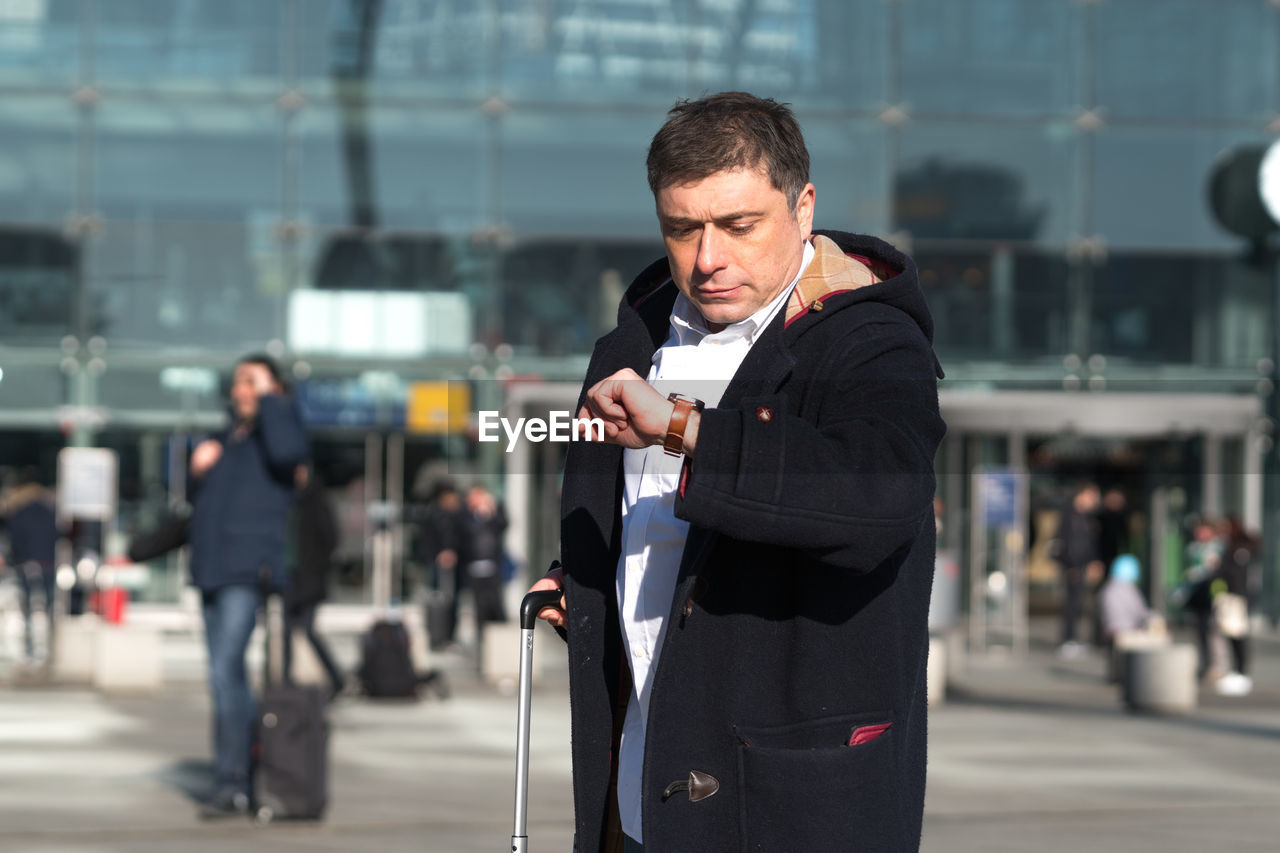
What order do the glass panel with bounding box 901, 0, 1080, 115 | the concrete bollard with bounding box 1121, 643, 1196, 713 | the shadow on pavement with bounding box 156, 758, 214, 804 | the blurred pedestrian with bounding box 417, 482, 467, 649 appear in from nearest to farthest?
1. the shadow on pavement with bounding box 156, 758, 214, 804
2. the concrete bollard with bounding box 1121, 643, 1196, 713
3. the blurred pedestrian with bounding box 417, 482, 467, 649
4. the glass panel with bounding box 901, 0, 1080, 115

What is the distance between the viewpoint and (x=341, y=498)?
861 inches

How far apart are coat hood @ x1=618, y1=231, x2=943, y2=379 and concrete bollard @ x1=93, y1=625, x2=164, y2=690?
1245cm

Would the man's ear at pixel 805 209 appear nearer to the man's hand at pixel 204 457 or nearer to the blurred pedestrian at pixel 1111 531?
the man's hand at pixel 204 457

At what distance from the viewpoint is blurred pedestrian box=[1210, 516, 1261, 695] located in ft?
51.4

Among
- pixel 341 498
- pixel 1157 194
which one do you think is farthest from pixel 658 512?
pixel 1157 194

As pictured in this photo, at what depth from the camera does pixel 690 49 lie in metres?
22.7

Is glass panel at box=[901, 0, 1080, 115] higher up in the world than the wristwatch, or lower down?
higher up

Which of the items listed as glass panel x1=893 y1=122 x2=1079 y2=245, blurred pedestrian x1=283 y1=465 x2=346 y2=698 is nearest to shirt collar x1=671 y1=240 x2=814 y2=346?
blurred pedestrian x1=283 y1=465 x2=346 y2=698

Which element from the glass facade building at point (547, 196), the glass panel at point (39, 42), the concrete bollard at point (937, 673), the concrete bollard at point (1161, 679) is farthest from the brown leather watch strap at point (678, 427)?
the glass panel at point (39, 42)

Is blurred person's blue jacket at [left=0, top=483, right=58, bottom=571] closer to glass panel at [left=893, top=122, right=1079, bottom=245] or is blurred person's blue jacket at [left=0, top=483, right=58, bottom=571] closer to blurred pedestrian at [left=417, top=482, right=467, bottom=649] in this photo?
blurred pedestrian at [left=417, top=482, right=467, bottom=649]

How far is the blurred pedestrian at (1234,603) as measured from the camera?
51.4 feet

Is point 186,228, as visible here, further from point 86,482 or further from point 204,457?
point 204,457

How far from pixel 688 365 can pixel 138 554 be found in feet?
21.0

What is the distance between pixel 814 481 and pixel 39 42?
2145 centimetres
